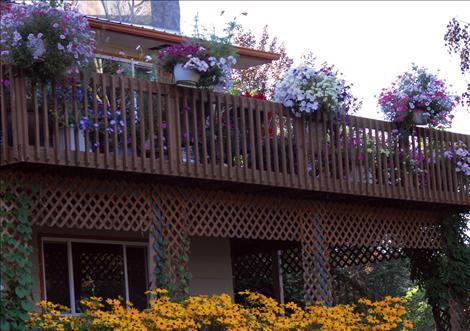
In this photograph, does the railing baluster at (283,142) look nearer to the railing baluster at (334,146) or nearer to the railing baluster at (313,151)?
the railing baluster at (313,151)

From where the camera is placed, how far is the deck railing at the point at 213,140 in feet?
38.2

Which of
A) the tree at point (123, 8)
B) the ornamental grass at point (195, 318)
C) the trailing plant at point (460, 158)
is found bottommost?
the ornamental grass at point (195, 318)

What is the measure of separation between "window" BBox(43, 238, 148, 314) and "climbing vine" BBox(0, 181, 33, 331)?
219 centimetres

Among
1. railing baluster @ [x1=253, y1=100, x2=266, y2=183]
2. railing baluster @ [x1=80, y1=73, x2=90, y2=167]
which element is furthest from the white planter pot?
railing baluster @ [x1=253, y1=100, x2=266, y2=183]

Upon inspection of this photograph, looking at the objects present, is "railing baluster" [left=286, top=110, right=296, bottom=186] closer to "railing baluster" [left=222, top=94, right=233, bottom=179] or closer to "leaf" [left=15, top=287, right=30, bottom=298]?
"railing baluster" [left=222, top=94, right=233, bottom=179]

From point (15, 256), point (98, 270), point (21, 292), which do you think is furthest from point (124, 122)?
point (98, 270)

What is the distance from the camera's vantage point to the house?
39.3 ft

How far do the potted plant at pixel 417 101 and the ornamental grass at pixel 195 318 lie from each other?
142 inches

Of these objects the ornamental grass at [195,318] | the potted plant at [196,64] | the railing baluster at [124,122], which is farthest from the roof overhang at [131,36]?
the ornamental grass at [195,318]

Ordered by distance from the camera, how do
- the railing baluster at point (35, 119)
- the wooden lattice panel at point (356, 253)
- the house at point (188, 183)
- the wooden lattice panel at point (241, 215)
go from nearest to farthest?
the railing baluster at point (35, 119) → the house at point (188, 183) → the wooden lattice panel at point (241, 215) → the wooden lattice panel at point (356, 253)

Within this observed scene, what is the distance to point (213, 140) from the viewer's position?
43.9 feet

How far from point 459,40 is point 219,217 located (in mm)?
10115

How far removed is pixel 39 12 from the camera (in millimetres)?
11656

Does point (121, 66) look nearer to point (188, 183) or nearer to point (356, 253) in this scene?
point (188, 183)
